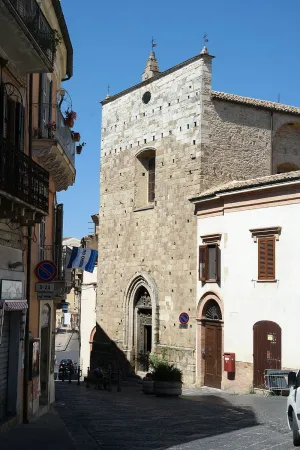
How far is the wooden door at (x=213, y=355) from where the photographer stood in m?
25.4

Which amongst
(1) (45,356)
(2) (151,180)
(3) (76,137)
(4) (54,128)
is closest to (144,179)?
(2) (151,180)

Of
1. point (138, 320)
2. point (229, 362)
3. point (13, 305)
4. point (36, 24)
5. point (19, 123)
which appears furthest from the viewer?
point (138, 320)

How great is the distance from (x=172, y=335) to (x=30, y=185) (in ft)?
57.9

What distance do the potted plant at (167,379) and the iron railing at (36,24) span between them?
11.5m

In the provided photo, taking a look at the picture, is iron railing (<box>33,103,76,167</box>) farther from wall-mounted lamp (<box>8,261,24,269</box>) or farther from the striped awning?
the striped awning

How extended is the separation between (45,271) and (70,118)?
443 cm

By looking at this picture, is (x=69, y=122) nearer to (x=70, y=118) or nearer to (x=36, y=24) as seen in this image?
(x=70, y=118)

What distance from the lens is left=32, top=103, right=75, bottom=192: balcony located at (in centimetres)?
1480

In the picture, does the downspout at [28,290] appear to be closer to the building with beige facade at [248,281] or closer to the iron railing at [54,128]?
the iron railing at [54,128]

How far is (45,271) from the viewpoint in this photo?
1478cm

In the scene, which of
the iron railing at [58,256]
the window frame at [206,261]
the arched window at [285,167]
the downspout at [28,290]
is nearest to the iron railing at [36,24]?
the downspout at [28,290]

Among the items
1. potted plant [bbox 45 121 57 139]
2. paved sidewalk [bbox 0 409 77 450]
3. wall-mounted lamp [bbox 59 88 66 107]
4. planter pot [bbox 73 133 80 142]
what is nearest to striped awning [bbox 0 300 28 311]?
paved sidewalk [bbox 0 409 77 450]

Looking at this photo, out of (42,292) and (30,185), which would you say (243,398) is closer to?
(42,292)

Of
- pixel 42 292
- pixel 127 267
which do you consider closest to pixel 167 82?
pixel 127 267
